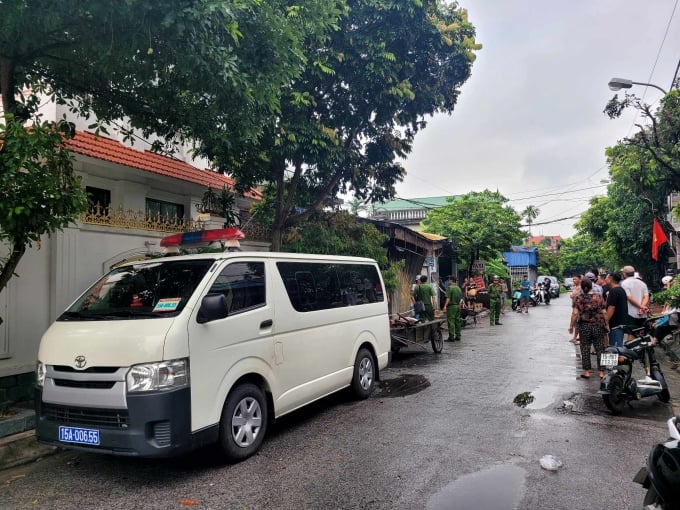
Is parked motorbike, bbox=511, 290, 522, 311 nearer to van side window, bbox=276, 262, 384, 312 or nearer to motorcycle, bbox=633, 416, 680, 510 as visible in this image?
van side window, bbox=276, 262, 384, 312

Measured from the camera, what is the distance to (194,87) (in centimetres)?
629

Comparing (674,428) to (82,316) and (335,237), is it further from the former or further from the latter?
(335,237)

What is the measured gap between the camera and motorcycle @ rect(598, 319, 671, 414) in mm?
5828

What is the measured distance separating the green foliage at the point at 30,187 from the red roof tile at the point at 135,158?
3012 mm

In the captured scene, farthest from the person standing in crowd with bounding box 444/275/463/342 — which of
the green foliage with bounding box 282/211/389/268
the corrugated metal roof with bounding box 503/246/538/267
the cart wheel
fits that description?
the corrugated metal roof with bounding box 503/246/538/267

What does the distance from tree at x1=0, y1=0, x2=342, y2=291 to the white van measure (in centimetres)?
127

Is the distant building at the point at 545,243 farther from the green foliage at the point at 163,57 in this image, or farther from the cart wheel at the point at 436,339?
the green foliage at the point at 163,57

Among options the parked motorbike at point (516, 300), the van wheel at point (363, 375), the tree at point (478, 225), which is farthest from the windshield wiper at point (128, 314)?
the parked motorbike at point (516, 300)

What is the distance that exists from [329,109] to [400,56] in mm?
1717

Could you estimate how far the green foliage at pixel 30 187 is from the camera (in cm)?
450

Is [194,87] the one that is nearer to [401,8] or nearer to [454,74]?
[401,8]

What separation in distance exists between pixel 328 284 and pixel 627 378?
3899mm

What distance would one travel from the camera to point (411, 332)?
33.1ft

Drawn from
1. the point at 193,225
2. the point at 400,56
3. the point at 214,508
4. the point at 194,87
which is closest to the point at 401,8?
the point at 400,56
